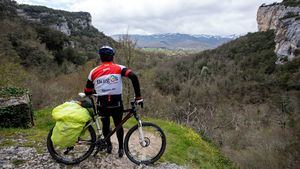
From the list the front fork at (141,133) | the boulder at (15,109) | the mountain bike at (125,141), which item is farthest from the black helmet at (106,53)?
the boulder at (15,109)

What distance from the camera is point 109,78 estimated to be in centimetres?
646

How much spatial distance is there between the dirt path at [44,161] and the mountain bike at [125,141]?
15 centimetres

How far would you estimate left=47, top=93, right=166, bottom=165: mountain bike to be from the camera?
683 cm

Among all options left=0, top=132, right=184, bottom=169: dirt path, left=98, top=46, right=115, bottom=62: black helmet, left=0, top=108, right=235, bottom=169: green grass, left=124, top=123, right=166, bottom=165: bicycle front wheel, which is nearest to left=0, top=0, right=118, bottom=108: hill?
left=0, top=108, right=235, bottom=169: green grass

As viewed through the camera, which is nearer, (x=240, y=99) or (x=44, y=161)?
(x=44, y=161)

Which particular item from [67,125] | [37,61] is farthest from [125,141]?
[37,61]

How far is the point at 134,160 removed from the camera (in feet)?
23.0

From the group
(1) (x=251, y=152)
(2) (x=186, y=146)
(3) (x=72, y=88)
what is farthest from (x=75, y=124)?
(1) (x=251, y=152)

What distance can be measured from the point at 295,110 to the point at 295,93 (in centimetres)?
556

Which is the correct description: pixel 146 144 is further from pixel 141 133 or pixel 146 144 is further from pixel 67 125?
pixel 67 125

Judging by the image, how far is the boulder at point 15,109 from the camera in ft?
29.0

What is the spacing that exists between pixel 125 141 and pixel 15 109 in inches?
144

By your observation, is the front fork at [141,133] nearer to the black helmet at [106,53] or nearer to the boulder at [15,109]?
the black helmet at [106,53]

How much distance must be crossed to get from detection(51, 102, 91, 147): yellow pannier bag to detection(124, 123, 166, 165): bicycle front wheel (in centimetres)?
105
